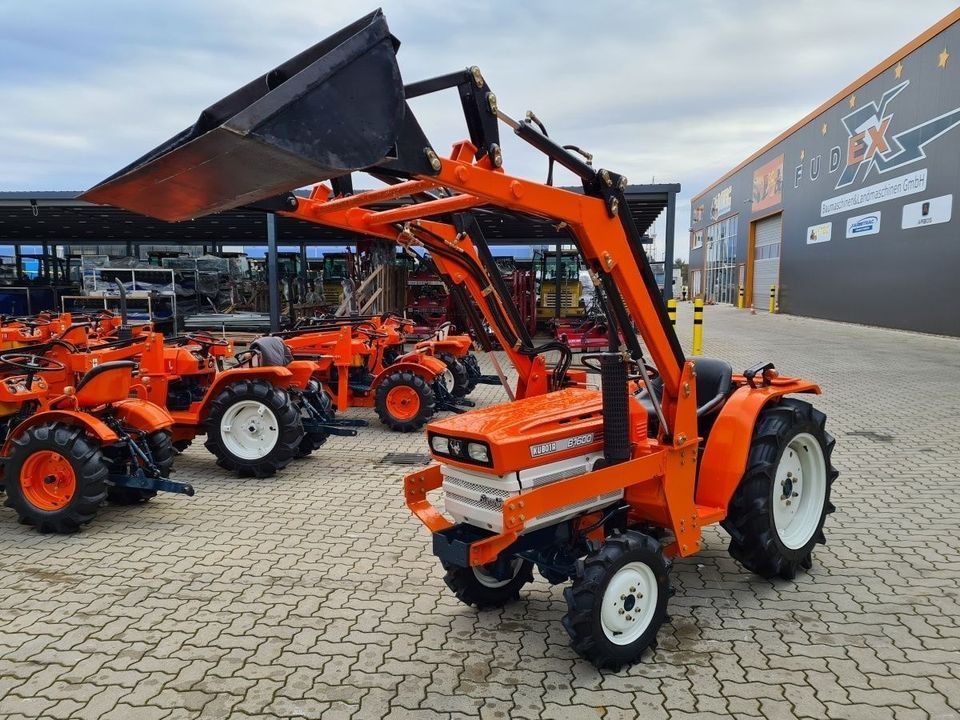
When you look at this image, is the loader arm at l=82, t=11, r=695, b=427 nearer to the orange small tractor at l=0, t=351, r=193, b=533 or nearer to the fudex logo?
the orange small tractor at l=0, t=351, r=193, b=533

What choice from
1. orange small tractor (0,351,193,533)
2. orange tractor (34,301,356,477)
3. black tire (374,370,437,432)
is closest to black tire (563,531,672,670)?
orange small tractor (0,351,193,533)

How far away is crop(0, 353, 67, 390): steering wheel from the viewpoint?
4.86m

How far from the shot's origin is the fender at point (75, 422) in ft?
15.1

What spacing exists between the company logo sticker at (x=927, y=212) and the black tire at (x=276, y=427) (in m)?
17.9

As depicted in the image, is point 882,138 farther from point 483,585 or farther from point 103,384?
point 103,384

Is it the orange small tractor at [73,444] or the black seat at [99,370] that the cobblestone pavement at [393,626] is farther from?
the black seat at [99,370]

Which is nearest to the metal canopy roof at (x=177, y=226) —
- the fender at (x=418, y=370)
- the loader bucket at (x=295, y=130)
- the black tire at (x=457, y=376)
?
the black tire at (x=457, y=376)

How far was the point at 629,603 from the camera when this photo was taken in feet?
9.69

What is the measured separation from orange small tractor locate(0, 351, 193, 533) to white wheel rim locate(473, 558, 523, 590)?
2.37 meters

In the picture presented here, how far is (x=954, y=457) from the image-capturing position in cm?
636

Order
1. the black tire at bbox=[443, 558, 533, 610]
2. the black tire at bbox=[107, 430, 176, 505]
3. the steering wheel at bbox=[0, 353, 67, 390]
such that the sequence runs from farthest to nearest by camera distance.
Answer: the black tire at bbox=[107, 430, 176, 505]
the steering wheel at bbox=[0, 353, 67, 390]
the black tire at bbox=[443, 558, 533, 610]

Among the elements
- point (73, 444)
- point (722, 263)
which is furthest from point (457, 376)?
point (722, 263)

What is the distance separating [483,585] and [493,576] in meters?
0.07

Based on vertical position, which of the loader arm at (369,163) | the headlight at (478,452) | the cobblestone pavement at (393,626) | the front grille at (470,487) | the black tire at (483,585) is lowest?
the cobblestone pavement at (393,626)
